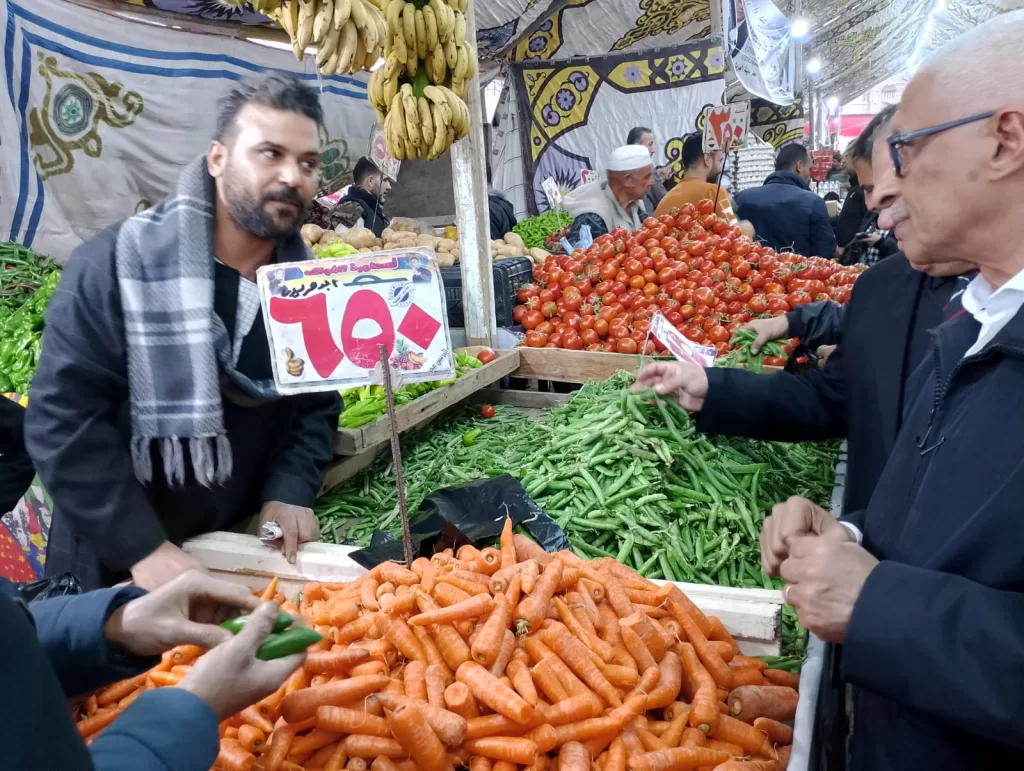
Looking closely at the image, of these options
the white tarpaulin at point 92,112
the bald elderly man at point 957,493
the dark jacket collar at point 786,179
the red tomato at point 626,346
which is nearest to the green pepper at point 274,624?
the bald elderly man at point 957,493

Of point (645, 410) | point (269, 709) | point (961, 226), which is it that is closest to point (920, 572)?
point (961, 226)

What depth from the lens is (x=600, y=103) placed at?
1236 cm

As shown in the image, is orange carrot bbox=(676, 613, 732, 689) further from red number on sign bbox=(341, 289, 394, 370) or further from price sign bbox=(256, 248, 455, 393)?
red number on sign bbox=(341, 289, 394, 370)

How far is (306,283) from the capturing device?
2049 mm

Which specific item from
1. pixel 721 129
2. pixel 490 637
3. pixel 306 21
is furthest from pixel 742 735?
pixel 721 129

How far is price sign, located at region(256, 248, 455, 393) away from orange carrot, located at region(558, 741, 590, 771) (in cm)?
104

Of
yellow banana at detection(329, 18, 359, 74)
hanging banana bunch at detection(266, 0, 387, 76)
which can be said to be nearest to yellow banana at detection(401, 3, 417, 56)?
hanging banana bunch at detection(266, 0, 387, 76)

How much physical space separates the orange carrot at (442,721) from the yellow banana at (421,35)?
3.54m

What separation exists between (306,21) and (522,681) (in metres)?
3.09

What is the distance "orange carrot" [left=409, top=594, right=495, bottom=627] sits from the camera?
5.69ft

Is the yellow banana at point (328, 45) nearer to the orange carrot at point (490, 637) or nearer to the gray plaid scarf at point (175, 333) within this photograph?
the gray plaid scarf at point (175, 333)

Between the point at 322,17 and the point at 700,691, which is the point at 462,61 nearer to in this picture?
the point at 322,17

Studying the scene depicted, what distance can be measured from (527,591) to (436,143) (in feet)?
9.61

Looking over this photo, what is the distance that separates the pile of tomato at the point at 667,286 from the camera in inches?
189
